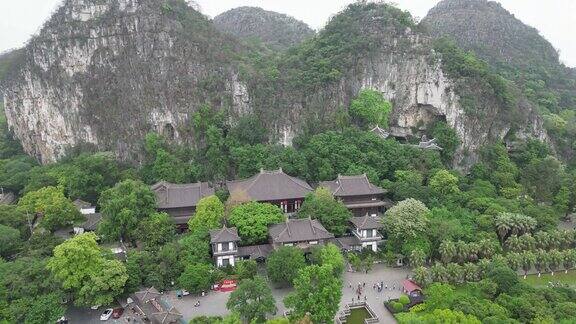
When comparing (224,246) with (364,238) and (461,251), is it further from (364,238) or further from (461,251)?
(461,251)

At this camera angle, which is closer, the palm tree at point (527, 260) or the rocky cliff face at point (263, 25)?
the palm tree at point (527, 260)

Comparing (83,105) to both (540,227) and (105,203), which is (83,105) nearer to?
(105,203)

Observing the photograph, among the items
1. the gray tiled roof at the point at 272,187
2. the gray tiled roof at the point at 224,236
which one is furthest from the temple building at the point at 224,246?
the gray tiled roof at the point at 272,187

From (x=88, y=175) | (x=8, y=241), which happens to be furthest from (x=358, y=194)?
(x=8, y=241)

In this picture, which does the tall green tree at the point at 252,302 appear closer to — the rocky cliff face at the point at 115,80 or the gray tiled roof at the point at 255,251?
the gray tiled roof at the point at 255,251

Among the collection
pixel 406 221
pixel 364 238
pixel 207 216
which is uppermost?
pixel 207 216

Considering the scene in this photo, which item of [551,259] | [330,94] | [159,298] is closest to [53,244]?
[159,298]
